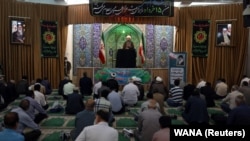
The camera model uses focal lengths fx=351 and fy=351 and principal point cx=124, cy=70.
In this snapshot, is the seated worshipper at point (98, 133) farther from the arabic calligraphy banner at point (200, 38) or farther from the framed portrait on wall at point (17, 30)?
the arabic calligraphy banner at point (200, 38)

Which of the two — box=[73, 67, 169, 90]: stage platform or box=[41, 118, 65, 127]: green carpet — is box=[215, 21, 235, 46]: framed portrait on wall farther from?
box=[41, 118, 65, 127]: green carpet

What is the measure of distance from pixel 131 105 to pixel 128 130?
108 inches

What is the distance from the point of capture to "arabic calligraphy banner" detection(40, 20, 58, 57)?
13.4 m

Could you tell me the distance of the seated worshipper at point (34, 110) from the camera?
627 cm

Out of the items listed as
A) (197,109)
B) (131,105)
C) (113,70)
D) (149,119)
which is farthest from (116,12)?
(149,119)

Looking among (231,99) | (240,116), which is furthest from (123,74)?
(240,116)

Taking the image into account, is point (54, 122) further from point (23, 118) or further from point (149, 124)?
point (149, 124)

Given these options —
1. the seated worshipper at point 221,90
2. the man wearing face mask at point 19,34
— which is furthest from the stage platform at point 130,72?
the seated worshipper at point 221,90

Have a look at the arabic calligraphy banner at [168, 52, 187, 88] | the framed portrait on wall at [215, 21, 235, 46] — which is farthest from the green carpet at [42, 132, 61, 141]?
the framed portrait on wall at [215, 21, 235, 46]

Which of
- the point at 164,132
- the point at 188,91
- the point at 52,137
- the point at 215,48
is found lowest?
the point at 52,137

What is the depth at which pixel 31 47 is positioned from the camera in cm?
1317

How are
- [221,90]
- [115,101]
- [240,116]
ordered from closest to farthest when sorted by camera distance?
[240,116] < [115,101] < [221,90]

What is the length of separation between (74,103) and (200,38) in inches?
279

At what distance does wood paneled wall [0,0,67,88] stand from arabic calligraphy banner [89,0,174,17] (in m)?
1.72
